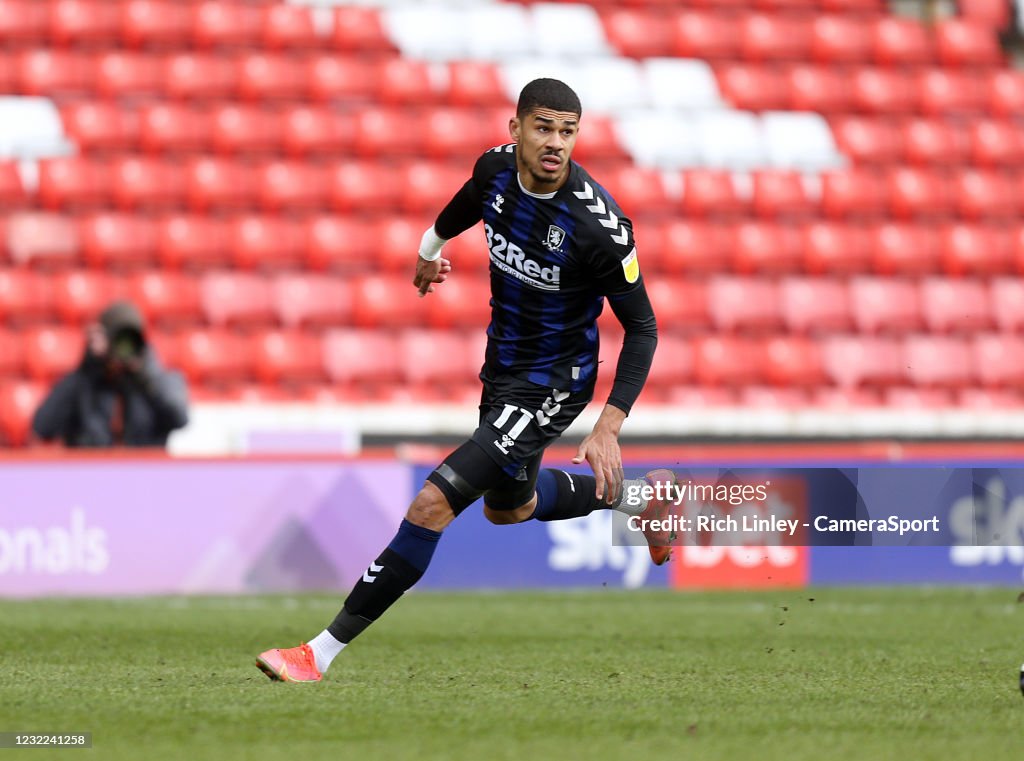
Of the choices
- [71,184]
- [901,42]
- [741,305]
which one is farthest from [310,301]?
[901,42]

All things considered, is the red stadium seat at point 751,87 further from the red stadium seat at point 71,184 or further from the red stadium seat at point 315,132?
the red stadium seat at point 71,184

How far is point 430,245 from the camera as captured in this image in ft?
20.5

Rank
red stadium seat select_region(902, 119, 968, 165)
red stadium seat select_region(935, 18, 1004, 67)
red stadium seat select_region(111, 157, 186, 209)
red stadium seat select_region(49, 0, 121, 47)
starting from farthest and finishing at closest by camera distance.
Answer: red stadium seat select_region(935, 18, 1004, 67) → red stadium seat select_region(902, 119, 968, 165) → red stadium seat select_region(49, 0, 121, 47) → red stadium seat select_region(111, 157, 186, 209)

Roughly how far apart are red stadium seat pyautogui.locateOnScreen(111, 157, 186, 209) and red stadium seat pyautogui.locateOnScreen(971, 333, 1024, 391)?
6.70m

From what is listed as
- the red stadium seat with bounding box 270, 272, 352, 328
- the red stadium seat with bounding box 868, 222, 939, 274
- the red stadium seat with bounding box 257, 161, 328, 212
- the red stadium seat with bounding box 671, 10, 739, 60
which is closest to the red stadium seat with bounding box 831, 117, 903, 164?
the red stadium seat with bounding box 868, 222, 939, 274

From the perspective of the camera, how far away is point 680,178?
14773mm

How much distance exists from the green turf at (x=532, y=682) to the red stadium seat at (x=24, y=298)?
12.7ft

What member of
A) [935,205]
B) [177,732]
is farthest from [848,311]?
[177,732]

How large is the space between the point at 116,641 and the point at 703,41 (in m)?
10.1

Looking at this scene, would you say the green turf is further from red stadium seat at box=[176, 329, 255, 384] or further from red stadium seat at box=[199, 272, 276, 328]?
red stadium seat at box=[199, 272, 276, 328]

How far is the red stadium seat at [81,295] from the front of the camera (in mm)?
12695

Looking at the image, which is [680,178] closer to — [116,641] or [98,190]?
[98,190]

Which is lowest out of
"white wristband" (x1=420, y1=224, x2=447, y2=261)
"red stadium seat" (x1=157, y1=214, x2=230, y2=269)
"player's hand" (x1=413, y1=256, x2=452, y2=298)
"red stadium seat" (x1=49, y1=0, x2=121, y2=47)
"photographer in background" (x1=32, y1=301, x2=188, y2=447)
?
"photographer in background" (x1=32, y1=301, x2=188, y2=447)

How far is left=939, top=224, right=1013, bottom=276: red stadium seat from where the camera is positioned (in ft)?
49.1
